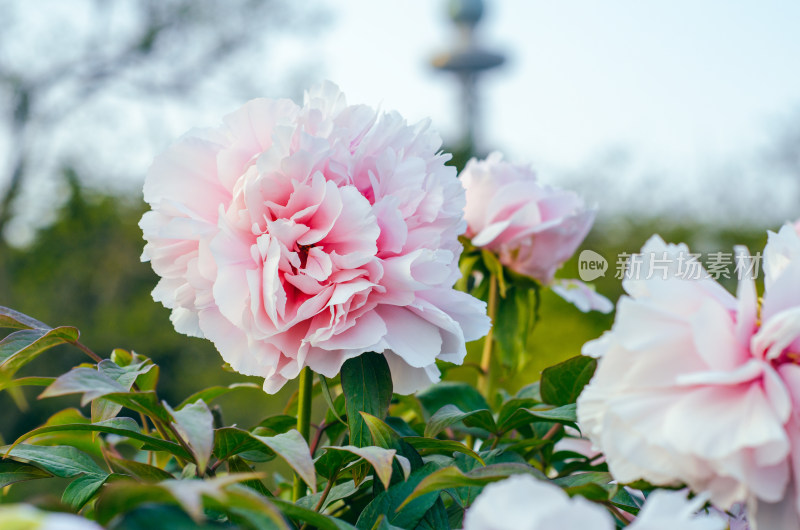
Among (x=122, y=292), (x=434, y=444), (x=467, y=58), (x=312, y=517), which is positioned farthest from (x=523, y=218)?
(x=467, y=58)

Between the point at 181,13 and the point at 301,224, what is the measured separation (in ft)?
17.3

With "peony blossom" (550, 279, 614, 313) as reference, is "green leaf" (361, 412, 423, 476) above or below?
above

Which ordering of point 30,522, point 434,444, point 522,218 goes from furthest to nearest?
point 522,218
point 434,444
point 30,522

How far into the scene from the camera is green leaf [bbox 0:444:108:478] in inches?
15.5

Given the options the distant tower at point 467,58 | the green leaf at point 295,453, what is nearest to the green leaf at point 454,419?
the green leaf at point 295,453

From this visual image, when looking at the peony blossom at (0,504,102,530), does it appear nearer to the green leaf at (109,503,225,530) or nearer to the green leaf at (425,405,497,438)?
the green leaf at (109,503,225,530)

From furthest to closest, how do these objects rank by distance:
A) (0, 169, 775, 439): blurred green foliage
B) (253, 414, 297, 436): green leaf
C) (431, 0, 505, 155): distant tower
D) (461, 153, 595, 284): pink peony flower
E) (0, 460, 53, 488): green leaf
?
(431, 0, 505, 155): distant tower < (0, 169, 775, 439): blurred green foliage < (461, 153, 595, 284): pink peony flower < (253, 414, 297, 436): green leaf < (0, 460, 53, 488): green leaf

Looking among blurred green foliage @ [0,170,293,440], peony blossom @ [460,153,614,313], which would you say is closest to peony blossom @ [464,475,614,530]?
peony blossom @ [460,153,614,313]

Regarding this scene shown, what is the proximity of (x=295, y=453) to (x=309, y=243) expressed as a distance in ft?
0.47

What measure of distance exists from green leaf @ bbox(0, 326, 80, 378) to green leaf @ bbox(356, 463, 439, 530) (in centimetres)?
19

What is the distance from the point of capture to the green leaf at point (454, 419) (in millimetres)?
417

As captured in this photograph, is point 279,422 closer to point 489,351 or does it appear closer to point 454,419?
point 454,419

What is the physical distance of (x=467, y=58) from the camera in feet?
40.7

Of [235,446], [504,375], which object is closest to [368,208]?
[235,446]
